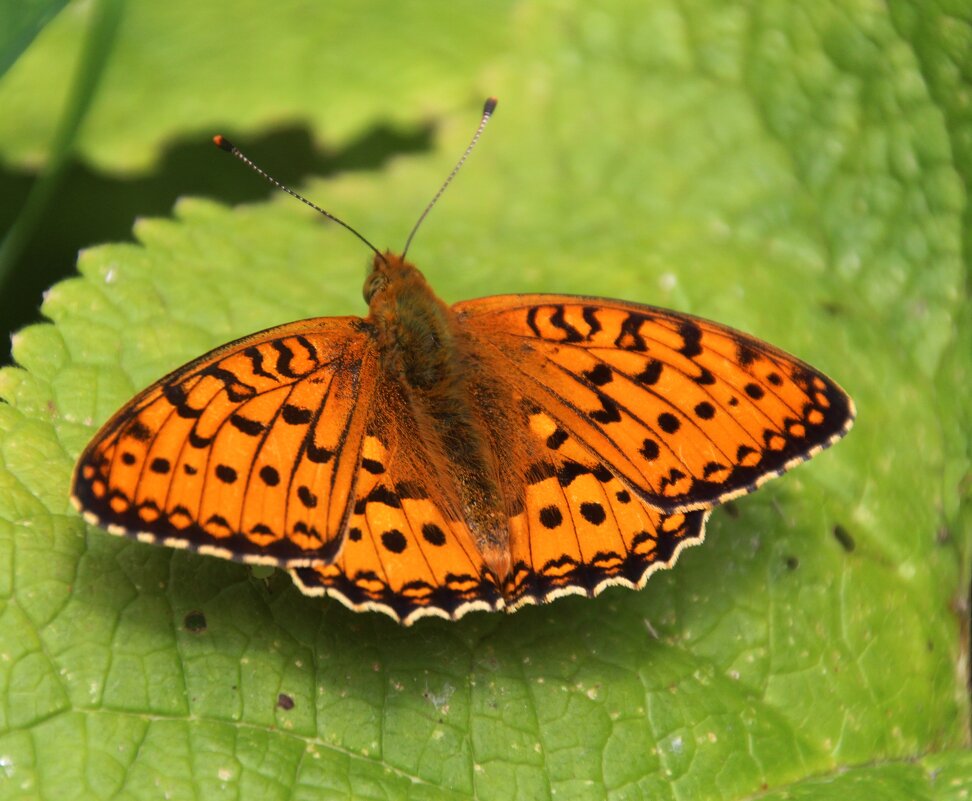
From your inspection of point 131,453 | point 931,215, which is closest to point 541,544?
point 131,453

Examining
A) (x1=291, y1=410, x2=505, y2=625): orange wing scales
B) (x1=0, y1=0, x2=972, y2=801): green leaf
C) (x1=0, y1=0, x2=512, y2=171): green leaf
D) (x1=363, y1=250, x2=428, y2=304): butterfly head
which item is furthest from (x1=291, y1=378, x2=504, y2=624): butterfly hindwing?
(x1=0, y1=0, x2=512, y2=171): green leaf

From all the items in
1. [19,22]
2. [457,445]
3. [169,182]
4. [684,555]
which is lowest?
[169,182]

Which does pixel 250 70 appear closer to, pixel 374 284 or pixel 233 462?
pixel 374 284

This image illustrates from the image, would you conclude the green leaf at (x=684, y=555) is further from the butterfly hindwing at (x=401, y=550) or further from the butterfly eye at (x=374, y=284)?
the butterfly eye at (x=374, y=284)

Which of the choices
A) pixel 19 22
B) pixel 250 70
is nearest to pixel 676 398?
Result: pixel 19 22

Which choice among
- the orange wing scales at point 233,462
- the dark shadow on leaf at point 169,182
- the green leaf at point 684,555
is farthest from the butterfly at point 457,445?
the dark shadow on leaf at point 169,182

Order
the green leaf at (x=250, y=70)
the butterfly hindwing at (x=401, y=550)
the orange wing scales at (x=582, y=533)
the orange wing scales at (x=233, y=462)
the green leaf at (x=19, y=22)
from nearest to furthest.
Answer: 1. the orange wing scales at (x=233, y=462)
2. the butterfly hindwing at (x=401, y=550)
3. the orange wing scales at (x=582, y=533)
4. the green leaf at (x=19, y=22)
5. the green leaf at (x=250, y=70)
